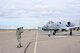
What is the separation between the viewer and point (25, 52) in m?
16.7

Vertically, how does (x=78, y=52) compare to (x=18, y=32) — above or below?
below

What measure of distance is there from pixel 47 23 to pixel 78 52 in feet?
98.9

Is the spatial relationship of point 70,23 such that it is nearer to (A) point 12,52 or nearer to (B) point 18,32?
(B) point 18,32

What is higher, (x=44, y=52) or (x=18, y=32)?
(x=18, y=32)

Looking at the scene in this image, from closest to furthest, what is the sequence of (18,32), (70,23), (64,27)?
1. (18,32)
2. (64,27)
3. (70,23)

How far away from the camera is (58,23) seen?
47.6 metres

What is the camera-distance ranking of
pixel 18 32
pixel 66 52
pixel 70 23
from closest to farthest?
pixel 66 52 → pixel 18 32 → pixel 70 23

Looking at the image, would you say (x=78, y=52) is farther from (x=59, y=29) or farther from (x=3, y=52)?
(x=59, y=29)

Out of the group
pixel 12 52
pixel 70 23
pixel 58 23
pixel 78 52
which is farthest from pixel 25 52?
pixel 70 23

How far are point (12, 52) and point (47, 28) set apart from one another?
28032 mm

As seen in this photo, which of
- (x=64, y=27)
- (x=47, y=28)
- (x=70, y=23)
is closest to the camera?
(x=47, y=28)

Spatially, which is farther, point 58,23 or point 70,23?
point 70,23

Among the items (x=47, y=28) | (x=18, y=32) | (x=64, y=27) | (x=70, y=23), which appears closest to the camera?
(x=18, y=32)

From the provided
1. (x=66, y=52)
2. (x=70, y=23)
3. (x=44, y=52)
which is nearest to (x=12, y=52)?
(x=44, y=52)
